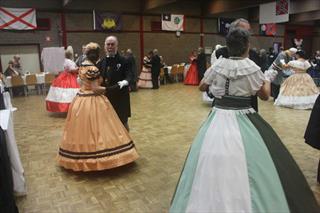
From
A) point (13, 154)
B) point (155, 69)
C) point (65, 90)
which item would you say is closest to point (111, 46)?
point (13, 154)

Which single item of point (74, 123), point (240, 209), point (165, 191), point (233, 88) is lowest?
point (165, 191)

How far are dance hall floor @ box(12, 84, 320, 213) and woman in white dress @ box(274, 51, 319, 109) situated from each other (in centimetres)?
31

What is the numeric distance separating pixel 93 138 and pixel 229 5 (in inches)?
403

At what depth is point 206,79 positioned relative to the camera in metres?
2.15

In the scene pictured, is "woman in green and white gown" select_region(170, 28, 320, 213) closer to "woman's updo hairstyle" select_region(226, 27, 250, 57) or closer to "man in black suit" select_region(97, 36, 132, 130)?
"woman's updo hairstyle" select_region(226, 27, 250, 57)

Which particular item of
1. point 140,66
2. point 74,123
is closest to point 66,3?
point 140,66

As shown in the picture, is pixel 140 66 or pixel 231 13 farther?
pixel 231 13

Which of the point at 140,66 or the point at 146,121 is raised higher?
the point at 140,66

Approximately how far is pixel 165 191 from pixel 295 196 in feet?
4.52

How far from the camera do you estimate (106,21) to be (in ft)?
38.2

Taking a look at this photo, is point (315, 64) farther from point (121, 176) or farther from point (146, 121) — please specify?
point (121, 176)

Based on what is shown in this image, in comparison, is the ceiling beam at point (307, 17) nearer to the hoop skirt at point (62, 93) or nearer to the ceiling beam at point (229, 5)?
the ceiling beam at point (229, 5)

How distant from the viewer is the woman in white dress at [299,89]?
696 cm

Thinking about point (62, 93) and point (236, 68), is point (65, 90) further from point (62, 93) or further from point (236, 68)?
point (236, 68)
